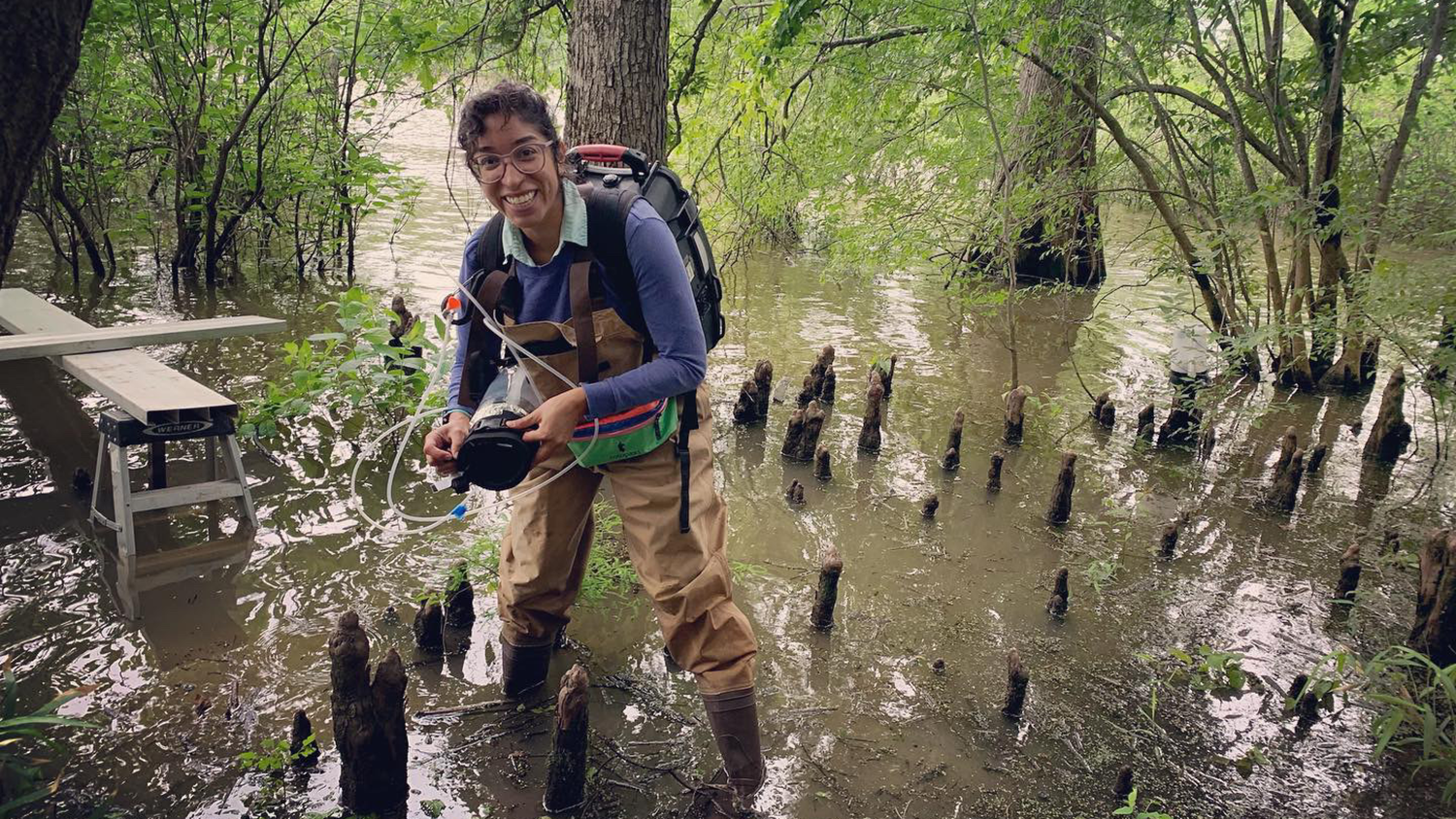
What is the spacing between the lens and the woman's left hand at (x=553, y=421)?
2.45m

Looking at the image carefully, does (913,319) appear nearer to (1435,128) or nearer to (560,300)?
(1435,128)

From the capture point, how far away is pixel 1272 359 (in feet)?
28.7

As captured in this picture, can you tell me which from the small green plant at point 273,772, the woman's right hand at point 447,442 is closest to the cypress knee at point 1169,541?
the woman's right hand at point 447,442

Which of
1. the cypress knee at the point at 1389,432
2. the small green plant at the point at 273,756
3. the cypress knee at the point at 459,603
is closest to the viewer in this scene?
the small green plant at the point at 273,756

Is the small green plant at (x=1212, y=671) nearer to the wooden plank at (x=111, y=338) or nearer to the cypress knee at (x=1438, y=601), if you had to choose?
the cypress knee at (x=1438, y=601)

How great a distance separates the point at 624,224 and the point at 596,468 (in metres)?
0.88

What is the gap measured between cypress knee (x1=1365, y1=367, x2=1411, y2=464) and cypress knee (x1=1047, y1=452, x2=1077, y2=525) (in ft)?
10.9

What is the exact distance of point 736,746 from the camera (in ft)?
9.62

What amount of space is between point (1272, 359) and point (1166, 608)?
5452 millimetres

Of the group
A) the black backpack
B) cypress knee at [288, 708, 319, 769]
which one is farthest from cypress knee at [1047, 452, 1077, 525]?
cypress knee at [288, 708, 319, 769]

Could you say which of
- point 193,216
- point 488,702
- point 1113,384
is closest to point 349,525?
point 488,702

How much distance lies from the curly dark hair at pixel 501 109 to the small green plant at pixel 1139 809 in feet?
9.71

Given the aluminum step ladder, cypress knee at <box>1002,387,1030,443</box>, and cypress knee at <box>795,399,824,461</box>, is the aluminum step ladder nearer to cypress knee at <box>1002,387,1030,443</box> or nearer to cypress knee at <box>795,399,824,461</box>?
cypress knee at <box>795,399,824,461</box>

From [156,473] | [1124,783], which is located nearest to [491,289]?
[1124,783]
